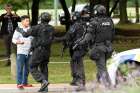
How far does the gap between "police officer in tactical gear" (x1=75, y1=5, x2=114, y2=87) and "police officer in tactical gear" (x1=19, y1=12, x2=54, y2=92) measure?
756mm

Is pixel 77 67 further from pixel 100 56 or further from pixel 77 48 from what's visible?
pixel 100 56

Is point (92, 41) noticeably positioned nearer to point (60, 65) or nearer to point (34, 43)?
point (34, 43)

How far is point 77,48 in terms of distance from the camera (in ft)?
42.8

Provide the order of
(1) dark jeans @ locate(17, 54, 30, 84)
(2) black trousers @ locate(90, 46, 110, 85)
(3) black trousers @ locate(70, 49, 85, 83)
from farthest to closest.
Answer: (3) black trousers @ locate(70, 49, 85, 83)
(1) dark jeans @ locate(17, 54, 30, 84)
(2) black trousers @ locate(90, 46, 110, 85)

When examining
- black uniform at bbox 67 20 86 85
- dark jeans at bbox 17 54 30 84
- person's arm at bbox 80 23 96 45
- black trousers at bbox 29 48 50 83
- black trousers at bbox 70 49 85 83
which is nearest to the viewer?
person's arm at bbox 80 23 96 45

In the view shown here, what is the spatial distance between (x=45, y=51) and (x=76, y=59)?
3.48ft

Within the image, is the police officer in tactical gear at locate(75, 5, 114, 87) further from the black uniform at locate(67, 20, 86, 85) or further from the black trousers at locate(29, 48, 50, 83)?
the black trousers at locate(29, 48, 50, 83)

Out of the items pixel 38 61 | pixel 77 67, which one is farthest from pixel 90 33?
pixel 77 67

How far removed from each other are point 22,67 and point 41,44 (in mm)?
1155

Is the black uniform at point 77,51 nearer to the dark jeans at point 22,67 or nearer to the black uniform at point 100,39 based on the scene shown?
the black uniform at point 100,39

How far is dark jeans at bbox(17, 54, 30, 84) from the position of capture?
1315 centimetres

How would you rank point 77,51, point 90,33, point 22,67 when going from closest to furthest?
point 90,33
point 77,51
point 22,67

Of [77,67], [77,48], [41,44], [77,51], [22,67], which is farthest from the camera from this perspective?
[77,67]

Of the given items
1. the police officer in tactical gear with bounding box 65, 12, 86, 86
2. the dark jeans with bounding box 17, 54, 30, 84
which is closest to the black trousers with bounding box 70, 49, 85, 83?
the police officer in tactical gear with bounding box 65, 12, 86, 86
